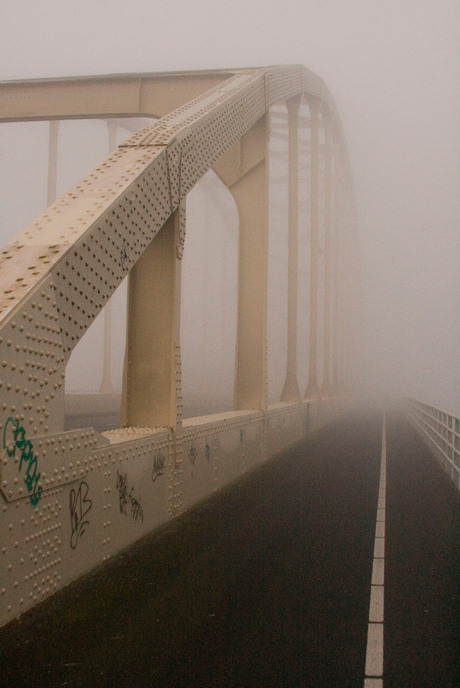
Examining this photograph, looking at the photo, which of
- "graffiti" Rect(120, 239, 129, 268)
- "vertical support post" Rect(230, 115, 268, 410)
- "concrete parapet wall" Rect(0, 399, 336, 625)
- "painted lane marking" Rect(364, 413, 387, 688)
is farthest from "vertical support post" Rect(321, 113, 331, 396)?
"graffiti" Rect(120, 239, 129, 268)

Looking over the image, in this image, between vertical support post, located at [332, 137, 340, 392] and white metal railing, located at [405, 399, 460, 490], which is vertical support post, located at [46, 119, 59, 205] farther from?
white metal railing, located at [405, 399, 460, 490]

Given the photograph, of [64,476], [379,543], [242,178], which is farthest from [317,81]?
[64,476]

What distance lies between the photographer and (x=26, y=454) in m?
5.12

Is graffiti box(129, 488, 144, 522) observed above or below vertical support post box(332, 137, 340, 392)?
below

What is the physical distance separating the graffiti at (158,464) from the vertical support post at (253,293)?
21.8 feet

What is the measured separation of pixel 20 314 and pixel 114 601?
1987 millimetres

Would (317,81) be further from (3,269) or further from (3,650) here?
(3,650)

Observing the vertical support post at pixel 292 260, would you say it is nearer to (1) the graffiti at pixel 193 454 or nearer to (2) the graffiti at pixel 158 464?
(1) the graffiti at pixel 193 454

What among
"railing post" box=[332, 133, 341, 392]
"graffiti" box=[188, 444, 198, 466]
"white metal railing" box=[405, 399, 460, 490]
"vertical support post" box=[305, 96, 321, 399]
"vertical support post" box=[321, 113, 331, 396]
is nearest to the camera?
"graffiti" box=[188, 444, 198, 466]

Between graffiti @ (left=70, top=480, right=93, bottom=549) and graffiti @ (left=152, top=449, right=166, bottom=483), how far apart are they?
1.75 metres

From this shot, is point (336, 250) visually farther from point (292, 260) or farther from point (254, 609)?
point (254, 609)

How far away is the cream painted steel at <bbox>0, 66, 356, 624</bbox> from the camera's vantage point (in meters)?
5.16

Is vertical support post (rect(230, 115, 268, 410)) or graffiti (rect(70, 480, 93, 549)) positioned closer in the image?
graffiti (rect(70, 480, 93, 549))

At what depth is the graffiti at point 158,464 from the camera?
7844mm
